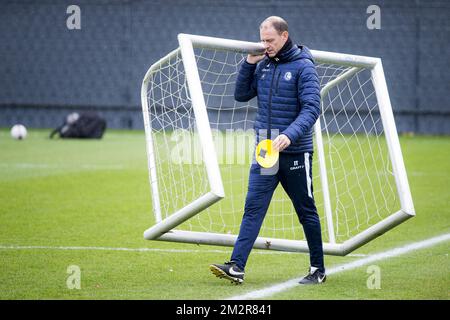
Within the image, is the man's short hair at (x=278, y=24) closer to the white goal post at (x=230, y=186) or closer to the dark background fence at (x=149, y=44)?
the white goal post at (x=230, y=186)

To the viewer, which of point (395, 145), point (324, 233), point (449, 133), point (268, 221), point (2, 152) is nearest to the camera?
point (395, 145)

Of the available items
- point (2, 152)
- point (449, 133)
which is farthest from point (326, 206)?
point (449, 133)

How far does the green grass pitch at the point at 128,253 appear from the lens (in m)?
6.00

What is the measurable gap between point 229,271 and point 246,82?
135cm

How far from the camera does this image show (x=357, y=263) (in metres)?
7.09

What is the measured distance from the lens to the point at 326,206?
7520 mm

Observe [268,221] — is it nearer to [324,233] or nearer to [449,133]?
[324,233]

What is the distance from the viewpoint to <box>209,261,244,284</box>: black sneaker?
6000 mm

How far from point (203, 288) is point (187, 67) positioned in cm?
151
